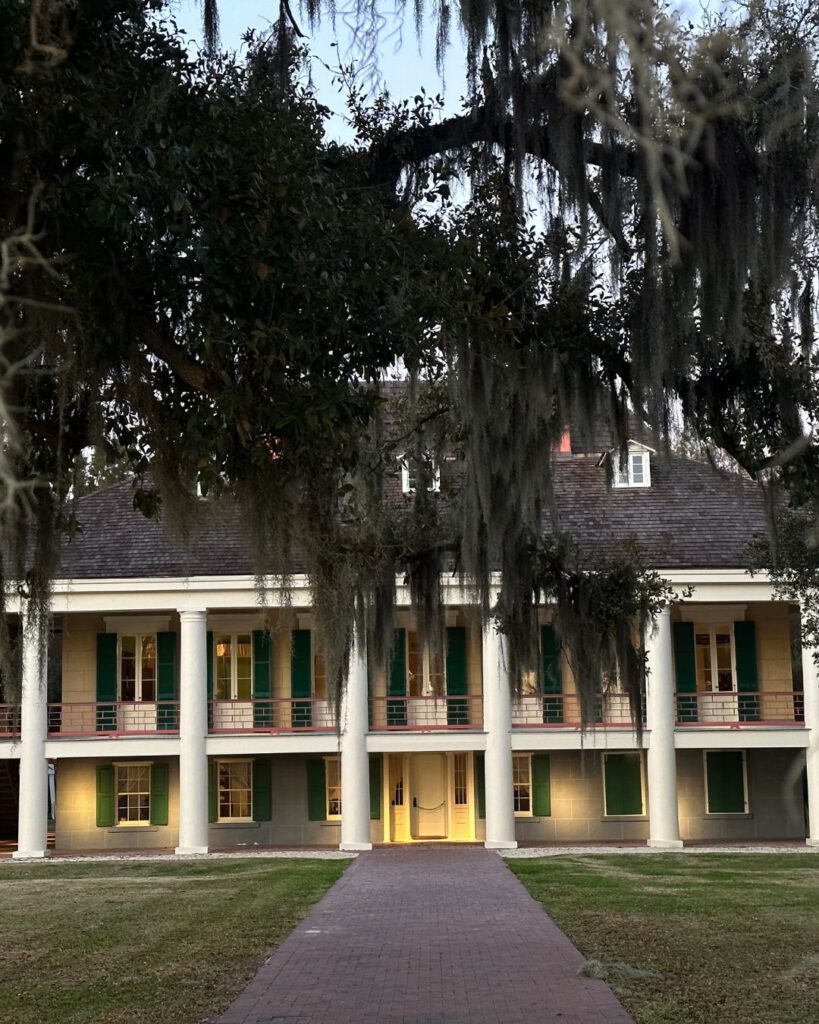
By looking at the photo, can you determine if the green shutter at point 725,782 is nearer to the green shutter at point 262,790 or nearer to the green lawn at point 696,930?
the green lawn at point 696,930

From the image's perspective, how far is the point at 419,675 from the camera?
2741 centimetres

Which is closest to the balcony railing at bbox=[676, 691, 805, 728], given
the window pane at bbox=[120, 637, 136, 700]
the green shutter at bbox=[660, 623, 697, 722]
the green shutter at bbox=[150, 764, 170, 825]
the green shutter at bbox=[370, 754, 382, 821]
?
the green shutter at bbox=[660, 623, 697, 722]

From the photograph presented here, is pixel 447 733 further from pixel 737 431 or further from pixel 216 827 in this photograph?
pixel 737 431

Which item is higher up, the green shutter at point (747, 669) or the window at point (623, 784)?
the green shutter at point (747, 669)

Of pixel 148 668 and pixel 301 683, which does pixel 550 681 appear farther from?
pixel 148 668

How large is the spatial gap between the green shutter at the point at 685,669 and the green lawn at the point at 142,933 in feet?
26.4

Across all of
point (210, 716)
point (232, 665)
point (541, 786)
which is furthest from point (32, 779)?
point (541, 786)

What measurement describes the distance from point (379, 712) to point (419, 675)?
3.34ft

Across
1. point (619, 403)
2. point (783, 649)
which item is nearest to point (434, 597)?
point (619, 403)

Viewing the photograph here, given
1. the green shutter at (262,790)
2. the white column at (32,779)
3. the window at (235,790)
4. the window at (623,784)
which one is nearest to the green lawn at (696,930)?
the window at (623,784)

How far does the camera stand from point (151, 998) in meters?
9.41

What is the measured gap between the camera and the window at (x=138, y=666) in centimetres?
2767

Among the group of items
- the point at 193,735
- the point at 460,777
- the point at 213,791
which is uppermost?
the point at 193,735

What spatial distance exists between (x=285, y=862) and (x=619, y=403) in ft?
46.7
